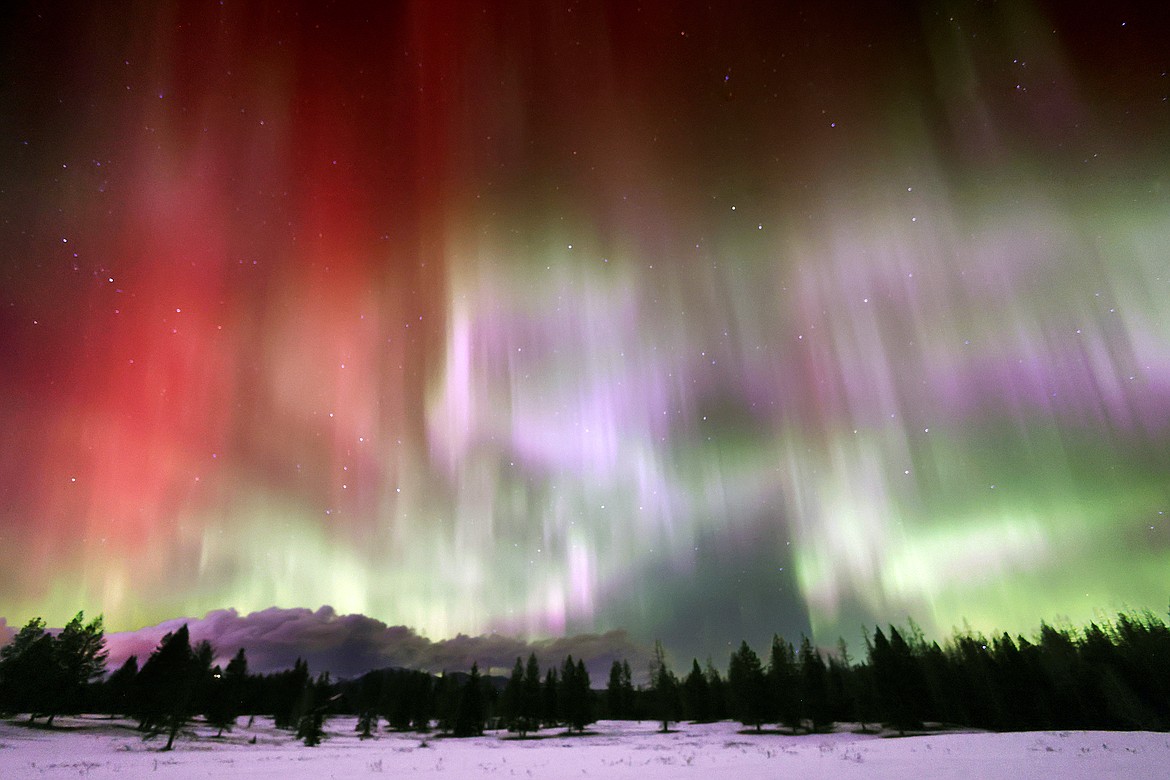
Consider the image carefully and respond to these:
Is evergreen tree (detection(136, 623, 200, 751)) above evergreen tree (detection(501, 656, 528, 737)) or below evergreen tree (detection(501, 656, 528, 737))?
above

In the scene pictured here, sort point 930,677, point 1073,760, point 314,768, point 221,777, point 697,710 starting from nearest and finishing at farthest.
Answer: point 1073,760 < point 221,777 < point 314,768 < point 930,677 < point 697,710

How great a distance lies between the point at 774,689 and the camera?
219 feet

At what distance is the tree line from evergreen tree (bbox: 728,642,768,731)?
16 centimetres

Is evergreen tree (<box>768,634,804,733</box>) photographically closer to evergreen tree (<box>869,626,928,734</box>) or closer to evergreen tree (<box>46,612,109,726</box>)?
evergreen tree (<box>869,626,928,734</box>)

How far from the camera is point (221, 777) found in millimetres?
27594

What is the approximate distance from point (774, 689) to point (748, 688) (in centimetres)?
317

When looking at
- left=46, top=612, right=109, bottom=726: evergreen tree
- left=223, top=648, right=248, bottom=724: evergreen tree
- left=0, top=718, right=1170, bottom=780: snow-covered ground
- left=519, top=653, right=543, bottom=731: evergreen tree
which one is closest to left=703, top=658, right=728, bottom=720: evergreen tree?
left=519, top=653, right=543, bottom=731: evergreen tree

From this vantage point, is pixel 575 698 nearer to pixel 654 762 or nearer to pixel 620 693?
pixel 620 693

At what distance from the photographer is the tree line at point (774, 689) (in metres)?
55.1

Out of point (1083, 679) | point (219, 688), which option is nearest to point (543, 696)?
point (219, 688)

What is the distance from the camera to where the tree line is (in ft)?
181

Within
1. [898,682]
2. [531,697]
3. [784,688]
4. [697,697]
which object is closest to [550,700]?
[531,697]

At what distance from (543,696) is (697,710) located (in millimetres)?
25322

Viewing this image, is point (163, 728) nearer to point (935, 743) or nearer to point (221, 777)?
point (221, 777)
